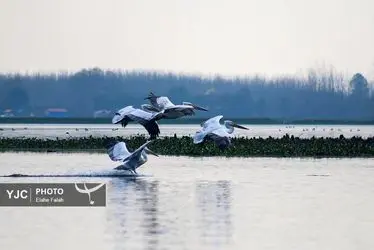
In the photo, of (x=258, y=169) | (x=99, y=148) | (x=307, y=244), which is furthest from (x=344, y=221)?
(x=99, y=148)

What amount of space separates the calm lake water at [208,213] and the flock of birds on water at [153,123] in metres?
0.87

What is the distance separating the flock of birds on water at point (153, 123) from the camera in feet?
118

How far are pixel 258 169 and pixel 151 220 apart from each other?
60.3 feet

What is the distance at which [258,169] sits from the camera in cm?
4172

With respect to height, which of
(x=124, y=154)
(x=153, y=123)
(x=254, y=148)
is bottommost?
(x=254, y=148)

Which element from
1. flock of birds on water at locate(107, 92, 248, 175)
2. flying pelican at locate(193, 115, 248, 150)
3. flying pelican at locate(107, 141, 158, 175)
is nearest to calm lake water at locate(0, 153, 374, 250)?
flying pelican at locate(107, 141, 158, 175)

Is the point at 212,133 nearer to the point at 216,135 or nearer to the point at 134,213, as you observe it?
the point at 216,135

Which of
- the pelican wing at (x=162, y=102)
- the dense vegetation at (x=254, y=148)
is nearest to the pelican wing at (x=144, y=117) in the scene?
the pelican wing at (x=162, y=102)

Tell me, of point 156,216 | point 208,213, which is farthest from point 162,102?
point 156,216

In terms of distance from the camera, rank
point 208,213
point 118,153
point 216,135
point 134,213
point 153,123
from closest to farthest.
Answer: point 134,213, point 208,213, point 118,153, point 216,135, point 153,123

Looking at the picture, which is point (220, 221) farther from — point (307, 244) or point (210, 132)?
point (210, 132)

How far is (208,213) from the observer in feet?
83.5

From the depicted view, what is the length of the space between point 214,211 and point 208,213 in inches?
19.4

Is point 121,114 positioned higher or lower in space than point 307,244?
higher
